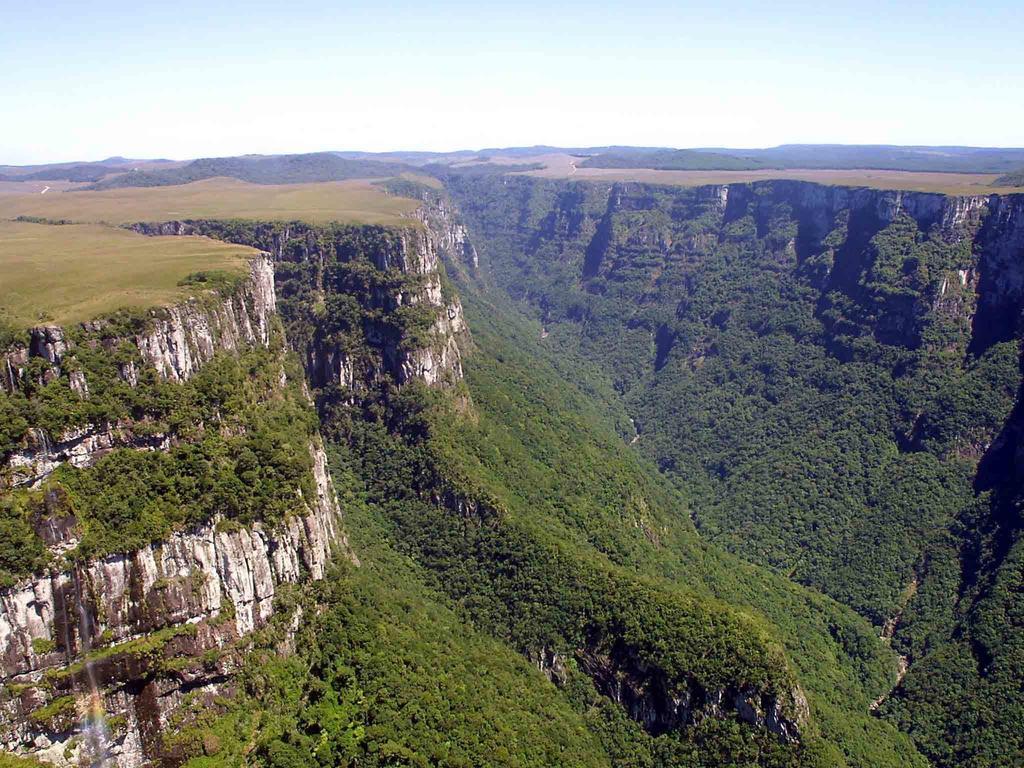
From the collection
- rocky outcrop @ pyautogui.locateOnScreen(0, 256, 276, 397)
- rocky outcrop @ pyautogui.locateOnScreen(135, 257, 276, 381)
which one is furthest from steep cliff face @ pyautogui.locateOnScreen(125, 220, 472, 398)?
rocky outcrop @ pyautogui.locateOnScreen(135, 257, 276, 381)

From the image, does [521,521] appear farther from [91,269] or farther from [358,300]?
[91,269]

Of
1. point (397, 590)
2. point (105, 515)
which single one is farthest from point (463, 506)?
point (105, 515)

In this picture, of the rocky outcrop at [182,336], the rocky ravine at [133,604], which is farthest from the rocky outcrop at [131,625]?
the rocky outcrop at [182,336]

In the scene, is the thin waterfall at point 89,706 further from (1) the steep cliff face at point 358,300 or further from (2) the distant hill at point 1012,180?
(2) the distant hill at point 1012,180

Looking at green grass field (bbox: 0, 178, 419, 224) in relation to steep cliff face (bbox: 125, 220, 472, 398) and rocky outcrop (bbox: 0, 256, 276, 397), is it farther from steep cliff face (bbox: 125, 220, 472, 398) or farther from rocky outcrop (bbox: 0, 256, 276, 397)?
rocky outcrop (bbox: 0, 256, 276, 397)

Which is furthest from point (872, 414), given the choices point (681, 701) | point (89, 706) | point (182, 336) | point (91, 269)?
point (89, 706)

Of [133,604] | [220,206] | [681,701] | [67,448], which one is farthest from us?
[220,206]
